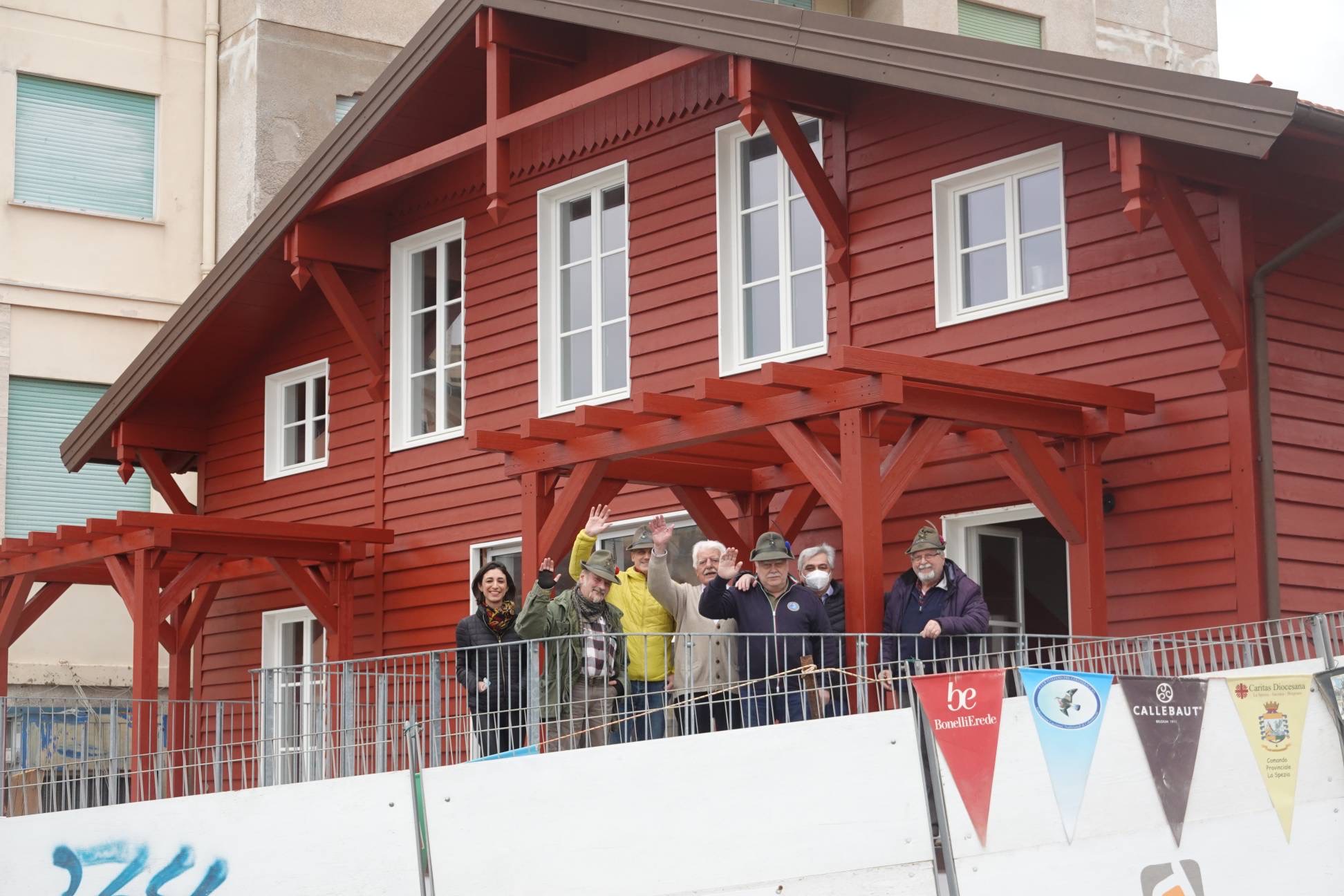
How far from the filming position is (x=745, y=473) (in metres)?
12.0

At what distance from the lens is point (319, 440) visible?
16688 millimetres

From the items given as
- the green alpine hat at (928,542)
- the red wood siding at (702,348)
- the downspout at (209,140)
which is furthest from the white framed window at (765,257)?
the downspout at (209,140)

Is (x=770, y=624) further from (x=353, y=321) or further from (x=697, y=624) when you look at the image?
(x=353, y=321)

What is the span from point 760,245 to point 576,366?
6.98 ft

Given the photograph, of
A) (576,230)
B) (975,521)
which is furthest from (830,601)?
(576,230)

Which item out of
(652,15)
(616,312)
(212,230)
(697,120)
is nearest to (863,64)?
(652,15)

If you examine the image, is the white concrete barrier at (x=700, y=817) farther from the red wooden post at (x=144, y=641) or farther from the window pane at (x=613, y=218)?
the red wooden post at (x=144, y=641)

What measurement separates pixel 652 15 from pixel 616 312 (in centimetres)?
269

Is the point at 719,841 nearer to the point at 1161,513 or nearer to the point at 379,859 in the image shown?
the point at 379,859

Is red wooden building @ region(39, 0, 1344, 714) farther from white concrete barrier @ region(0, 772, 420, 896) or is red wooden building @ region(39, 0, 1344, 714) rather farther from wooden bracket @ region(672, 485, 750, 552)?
white concrete barrier @ region(0, 772, 420, 896)

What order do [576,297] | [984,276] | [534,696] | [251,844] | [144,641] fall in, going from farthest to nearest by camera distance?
[144,641] → [576,297] → [984,276] → [534,696] → [251,844]

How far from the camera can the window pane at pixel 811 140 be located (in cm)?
1227

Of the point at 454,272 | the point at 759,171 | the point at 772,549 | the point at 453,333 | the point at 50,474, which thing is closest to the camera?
the point at 772,549

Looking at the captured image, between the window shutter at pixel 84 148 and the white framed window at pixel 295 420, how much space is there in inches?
210
